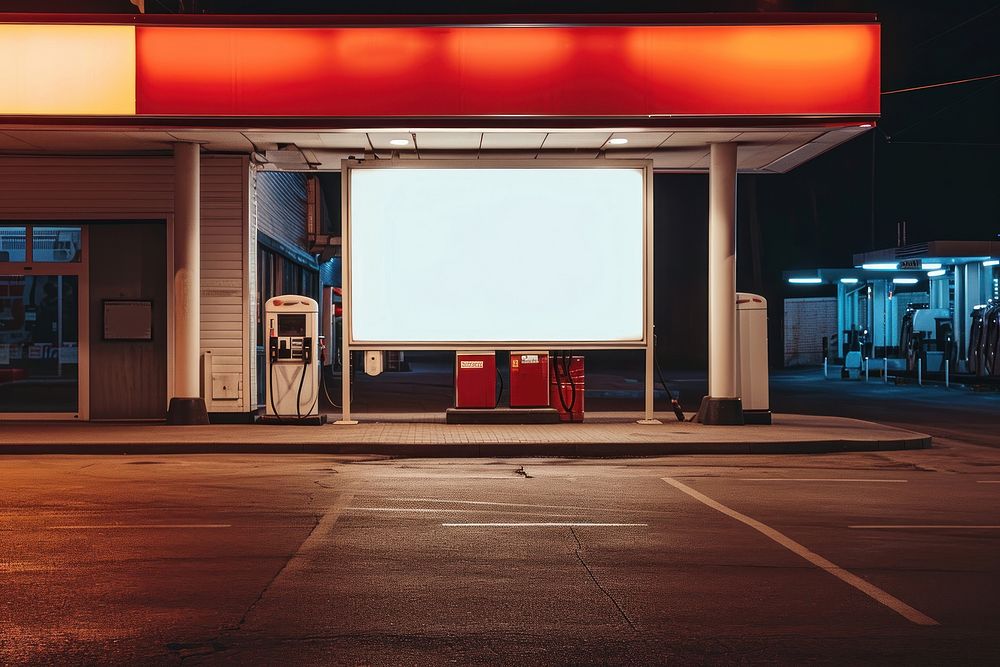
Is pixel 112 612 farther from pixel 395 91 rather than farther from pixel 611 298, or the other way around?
pixel 611 298

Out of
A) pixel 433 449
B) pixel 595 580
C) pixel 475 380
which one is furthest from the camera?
pixel 475 380

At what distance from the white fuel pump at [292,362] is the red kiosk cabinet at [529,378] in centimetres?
323

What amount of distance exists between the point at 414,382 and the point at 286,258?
25.9ft

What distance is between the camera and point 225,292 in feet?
58.7

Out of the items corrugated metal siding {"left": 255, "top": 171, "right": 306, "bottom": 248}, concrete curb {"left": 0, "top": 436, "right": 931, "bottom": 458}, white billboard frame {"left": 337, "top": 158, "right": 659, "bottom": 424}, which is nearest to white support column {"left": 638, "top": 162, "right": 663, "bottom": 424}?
white billboard frame {"left": 337, "top": 158, "right": 659, "bottom": 424}

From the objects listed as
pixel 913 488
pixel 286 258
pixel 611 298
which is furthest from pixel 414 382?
pixel 913 488

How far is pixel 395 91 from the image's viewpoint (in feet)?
52.7

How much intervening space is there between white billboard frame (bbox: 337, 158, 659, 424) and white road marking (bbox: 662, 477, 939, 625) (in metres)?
7.35

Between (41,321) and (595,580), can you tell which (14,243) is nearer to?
(41,321)

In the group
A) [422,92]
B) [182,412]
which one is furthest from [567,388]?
[182,412]

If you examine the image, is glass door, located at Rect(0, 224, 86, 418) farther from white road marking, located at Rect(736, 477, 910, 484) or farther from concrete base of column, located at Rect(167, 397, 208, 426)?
white road marking, located at Rect(736, 477, 910, 484)

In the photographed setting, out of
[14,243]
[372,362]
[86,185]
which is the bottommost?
[372,362]

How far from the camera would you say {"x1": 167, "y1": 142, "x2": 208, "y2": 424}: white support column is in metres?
17.2

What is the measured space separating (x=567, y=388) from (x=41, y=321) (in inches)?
980
